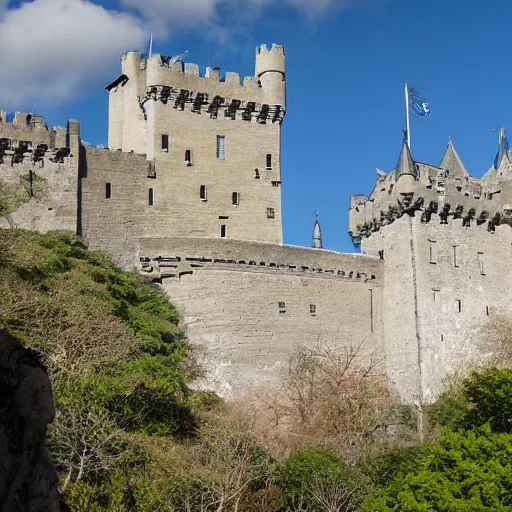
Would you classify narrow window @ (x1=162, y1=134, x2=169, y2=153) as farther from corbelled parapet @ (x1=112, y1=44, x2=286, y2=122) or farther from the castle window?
the castle window

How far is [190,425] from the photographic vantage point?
27.0 meters

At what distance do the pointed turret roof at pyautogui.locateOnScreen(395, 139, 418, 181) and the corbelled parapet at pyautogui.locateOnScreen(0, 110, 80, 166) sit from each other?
1374 centimetres

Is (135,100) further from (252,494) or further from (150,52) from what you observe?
(252,494)

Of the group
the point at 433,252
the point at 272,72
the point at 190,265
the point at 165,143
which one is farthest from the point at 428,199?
the point at 165,143

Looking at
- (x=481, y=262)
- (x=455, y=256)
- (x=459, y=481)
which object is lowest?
(x=459, y=481)

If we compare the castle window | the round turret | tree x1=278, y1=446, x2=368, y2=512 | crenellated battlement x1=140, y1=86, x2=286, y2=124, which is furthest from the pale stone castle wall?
the castle window

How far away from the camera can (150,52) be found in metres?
42.5

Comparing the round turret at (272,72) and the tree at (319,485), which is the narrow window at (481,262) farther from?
the tree at (319,485)

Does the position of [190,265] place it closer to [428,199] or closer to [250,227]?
[250,227]

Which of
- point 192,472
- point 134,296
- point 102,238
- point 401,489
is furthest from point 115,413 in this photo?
point 102,238

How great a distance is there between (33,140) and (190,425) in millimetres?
15310

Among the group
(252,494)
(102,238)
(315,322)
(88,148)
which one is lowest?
(252,494)

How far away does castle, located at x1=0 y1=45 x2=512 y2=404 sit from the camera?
36688 millimetres

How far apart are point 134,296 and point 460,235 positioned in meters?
15.0
